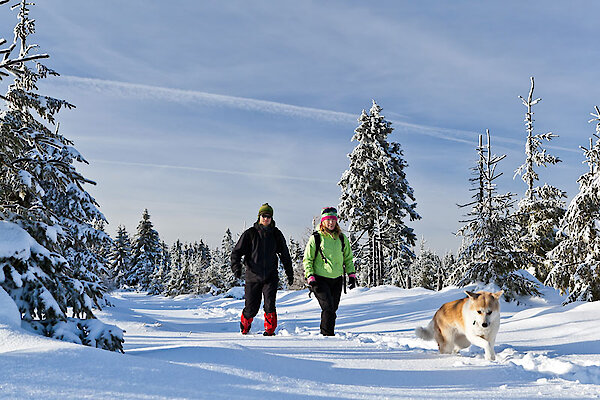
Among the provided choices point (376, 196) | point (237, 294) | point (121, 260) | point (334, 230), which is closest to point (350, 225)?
point (376, 196)

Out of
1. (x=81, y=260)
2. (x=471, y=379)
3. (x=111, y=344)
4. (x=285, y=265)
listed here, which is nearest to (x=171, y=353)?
(x=111, y=344)

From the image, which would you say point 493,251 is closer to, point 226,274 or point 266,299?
point 266,299

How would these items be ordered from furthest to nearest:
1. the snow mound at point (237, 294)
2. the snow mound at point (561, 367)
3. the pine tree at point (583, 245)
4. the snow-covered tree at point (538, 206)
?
the snow mound at point (237, 294)
the snow-covered tree at point (538, 206)
the pine tree at point (583, 245)
the snow mound at point (561, 367)

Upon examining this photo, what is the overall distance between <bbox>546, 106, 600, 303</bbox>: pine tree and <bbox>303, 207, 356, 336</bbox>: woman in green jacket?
8.52 meters

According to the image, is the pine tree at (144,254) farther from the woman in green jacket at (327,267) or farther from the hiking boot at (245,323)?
the woman in green jacket at (327,267)

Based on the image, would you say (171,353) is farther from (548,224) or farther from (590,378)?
(548,224)

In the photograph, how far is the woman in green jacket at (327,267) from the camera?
7215 mm

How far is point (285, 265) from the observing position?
750cm

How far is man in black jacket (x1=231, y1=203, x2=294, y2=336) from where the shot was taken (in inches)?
290

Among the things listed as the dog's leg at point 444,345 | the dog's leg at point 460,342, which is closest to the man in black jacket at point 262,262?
the dog's leg at point 444,345

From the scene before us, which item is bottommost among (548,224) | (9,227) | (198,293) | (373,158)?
(198,293)

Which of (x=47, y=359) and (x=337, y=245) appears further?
(x=337, y=245)

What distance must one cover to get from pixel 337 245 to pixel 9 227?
467 centimetres

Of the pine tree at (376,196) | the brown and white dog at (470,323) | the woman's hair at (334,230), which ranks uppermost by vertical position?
the pine tree at (376,196)
